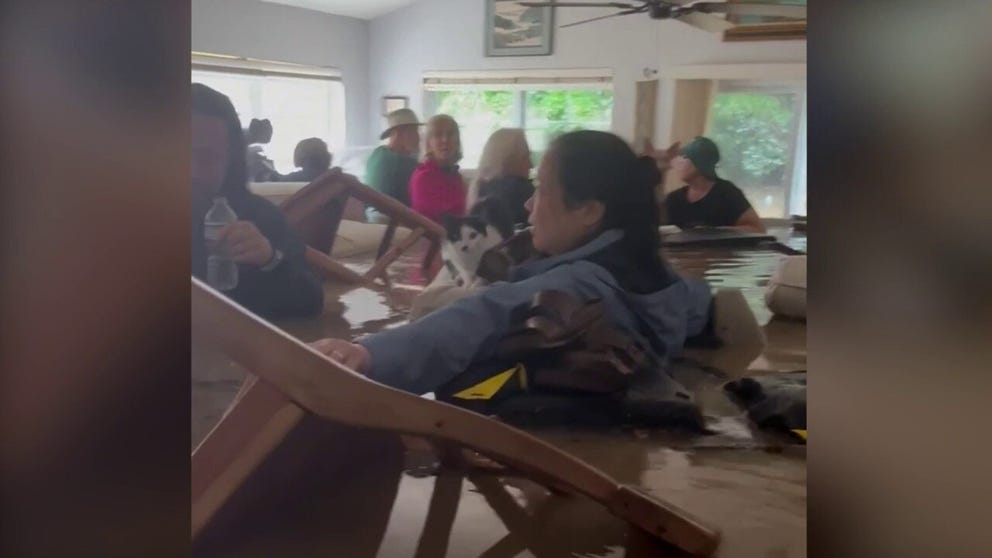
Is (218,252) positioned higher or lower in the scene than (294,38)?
lower

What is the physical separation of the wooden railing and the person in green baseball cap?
29cm

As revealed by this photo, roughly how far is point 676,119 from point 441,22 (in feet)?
0.98

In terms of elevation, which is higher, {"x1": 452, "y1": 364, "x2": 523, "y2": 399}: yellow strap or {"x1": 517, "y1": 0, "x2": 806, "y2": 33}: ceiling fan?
{"x1": 517, "y1": 0, "x2": 806, "y2": 33}: ceiling fan

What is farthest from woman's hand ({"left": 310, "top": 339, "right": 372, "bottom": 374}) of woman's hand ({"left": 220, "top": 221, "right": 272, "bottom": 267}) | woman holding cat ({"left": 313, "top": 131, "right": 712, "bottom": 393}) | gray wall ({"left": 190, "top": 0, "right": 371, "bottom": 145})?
gray wall ({"left": 190, "top": 0, "right": 371, "bottom": 145})

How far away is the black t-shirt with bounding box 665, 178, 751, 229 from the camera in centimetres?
102

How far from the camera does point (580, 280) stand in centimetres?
104

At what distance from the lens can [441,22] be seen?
1093 mm

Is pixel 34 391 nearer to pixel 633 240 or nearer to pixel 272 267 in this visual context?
pixel 272 267

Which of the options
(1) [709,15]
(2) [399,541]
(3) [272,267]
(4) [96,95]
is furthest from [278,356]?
(1) [709,15]

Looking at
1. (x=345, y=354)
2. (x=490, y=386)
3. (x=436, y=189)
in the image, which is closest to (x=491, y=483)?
(x=490, y=386)

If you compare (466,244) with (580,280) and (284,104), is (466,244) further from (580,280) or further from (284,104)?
(284,104)

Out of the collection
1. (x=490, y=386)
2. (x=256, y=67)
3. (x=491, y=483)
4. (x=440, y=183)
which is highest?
(x=256, y=67)

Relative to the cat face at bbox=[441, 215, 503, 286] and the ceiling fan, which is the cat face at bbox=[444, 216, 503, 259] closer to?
the cat face at bbox=[441, 215, 503, 286]

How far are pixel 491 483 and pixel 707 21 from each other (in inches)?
22.1
